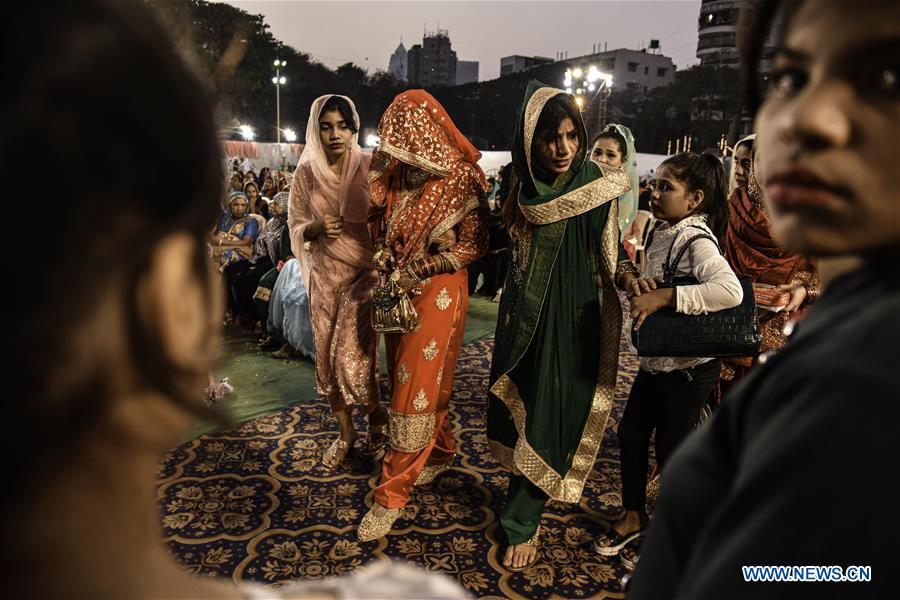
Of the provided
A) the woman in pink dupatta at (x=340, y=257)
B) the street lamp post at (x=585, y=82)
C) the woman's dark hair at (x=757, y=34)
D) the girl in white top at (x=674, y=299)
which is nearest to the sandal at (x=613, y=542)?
the girl in white top at (x=674, y=299)

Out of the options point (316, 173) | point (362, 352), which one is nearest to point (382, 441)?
point (362, 352)

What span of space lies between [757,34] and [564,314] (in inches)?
61.5

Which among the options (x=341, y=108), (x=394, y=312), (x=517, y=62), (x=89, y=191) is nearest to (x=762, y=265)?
(x=394, y=312)

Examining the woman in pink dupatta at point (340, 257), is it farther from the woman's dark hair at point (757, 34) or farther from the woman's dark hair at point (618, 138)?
the woman's dark hair at point (757, 34)

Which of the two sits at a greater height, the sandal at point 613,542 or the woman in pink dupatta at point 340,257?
the woman in pink dupatta at point 340,257

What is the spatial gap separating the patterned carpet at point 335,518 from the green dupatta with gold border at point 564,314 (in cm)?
32

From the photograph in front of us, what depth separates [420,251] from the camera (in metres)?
2.38

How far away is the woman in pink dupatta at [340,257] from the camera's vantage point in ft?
9.00

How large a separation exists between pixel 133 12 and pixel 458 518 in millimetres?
2387

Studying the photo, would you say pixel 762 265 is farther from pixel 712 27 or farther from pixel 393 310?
pixel 712 27

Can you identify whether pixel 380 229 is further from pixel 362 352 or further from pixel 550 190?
pixel 550 190

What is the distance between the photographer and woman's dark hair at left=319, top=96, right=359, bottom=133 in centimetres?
272

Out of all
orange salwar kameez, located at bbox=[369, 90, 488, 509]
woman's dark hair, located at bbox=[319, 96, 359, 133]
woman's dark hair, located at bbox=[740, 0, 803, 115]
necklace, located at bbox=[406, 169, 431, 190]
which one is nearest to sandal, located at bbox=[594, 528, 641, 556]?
orange salwar kameez, located at bbox=[369, 90, 488, 509]

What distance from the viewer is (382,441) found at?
2967mm
